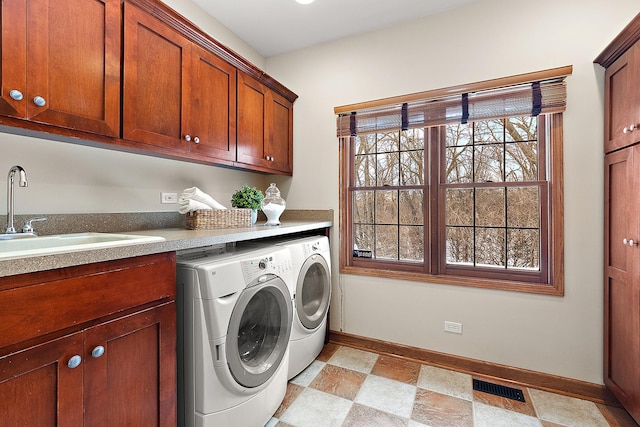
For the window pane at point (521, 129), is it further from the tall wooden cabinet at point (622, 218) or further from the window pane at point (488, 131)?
the tall wooden cabinet at point (622, 218)

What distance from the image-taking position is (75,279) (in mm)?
975

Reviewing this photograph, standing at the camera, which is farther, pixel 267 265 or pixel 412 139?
pixel 412 139

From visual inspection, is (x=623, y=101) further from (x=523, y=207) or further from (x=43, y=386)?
(x=43, y=386)

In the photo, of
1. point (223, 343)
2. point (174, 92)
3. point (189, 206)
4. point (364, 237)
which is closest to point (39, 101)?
point (174, 92)

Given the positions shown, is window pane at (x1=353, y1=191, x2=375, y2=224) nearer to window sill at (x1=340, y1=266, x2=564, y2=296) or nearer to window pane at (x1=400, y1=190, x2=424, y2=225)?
window pane at (x1=400, y1=190, x2=424, y2=225)

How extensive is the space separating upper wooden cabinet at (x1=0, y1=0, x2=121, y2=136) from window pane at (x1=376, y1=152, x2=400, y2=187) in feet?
6.11

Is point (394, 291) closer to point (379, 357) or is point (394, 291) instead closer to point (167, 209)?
point (379, 357)

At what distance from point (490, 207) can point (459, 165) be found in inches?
15.0

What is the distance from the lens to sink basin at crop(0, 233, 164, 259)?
999 millimetres

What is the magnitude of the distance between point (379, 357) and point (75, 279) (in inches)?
82.7

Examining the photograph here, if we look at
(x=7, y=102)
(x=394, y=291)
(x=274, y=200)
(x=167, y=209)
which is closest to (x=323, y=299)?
(x=394, y=291)

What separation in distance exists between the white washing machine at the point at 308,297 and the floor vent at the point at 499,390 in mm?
1103

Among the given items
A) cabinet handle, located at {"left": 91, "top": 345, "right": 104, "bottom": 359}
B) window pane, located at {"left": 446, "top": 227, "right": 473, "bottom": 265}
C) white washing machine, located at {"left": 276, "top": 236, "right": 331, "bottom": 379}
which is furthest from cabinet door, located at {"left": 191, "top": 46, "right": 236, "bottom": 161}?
window pane, located at {"left": 446, "top": 227, "right": 473, "bottom": 265}

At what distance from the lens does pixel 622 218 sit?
5.41ft
